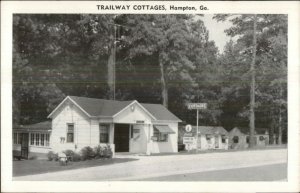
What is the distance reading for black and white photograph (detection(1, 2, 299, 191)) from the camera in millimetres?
7930

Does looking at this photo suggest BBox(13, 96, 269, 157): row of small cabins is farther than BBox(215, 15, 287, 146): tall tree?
Yes

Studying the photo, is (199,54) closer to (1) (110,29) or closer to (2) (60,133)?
(1) (110,29)

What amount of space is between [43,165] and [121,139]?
2052mm

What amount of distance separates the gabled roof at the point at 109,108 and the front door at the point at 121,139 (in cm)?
41

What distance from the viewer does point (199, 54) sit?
9000 millimetres

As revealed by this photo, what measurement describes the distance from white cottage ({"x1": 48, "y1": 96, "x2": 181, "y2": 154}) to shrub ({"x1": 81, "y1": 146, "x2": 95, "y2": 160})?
0.08 meters

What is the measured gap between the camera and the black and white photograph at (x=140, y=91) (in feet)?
26.0

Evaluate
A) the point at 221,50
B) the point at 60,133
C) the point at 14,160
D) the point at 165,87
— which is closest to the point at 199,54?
the point at 221,50

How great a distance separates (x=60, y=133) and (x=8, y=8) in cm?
243

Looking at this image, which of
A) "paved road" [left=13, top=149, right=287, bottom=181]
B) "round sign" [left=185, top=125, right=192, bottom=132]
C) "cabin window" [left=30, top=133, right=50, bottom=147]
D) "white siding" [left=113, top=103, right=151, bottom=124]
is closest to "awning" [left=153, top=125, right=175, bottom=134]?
"white siding" [left=113, top=103, right=151, bottom=124]

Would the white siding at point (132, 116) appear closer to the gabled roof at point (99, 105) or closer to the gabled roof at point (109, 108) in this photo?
the gabled roof at point (109, 108)

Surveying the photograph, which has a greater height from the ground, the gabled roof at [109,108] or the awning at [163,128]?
the gabled roof at [109,108]

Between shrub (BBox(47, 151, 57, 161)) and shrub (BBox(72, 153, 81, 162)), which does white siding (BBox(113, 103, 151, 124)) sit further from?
shrub (BBox(47, 151, 57, 161))

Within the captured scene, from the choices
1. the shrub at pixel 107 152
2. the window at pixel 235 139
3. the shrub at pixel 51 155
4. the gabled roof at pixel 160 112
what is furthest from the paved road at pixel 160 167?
the window at pixel 235 139
